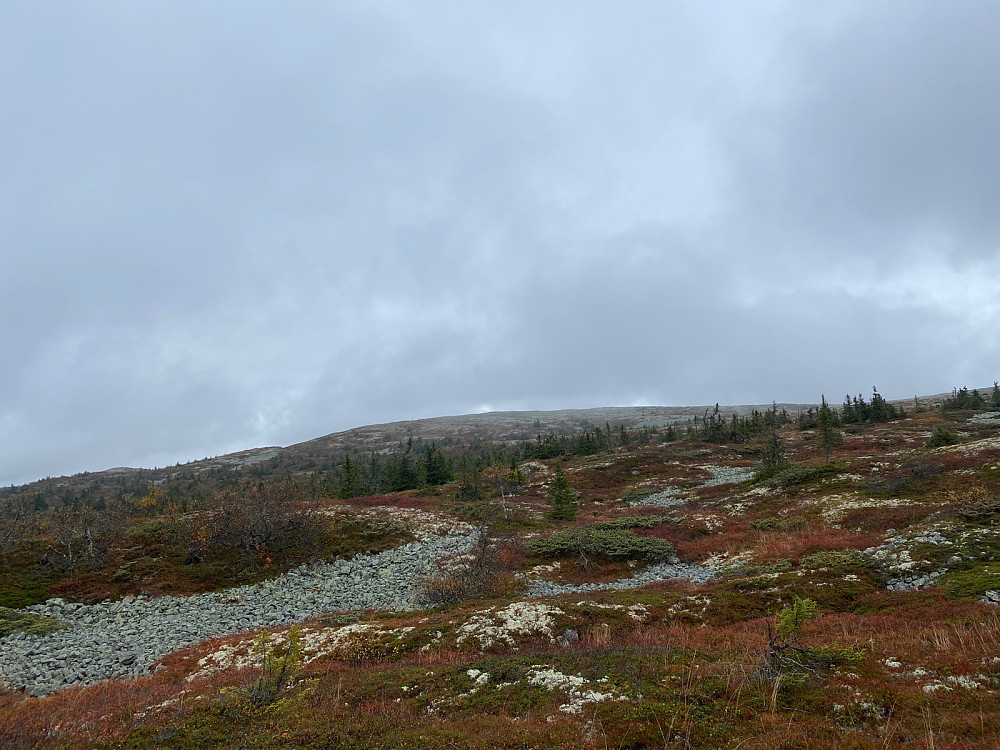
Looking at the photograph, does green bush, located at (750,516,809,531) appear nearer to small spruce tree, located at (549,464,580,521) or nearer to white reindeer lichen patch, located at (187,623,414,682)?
small spruce tree, located at (549,464,580,521)

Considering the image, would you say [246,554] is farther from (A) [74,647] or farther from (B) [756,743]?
(B) [756,743]

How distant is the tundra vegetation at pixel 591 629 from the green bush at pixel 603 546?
0.52 ft

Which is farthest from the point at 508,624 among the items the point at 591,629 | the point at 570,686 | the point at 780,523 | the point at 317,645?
the point at 780,523

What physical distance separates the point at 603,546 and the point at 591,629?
16084 mm

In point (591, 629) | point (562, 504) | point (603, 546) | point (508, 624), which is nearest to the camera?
point (591, 629)

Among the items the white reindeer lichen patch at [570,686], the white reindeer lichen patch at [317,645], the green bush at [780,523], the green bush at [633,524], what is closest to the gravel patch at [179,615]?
the white reindeer lichen patch at [317,645]

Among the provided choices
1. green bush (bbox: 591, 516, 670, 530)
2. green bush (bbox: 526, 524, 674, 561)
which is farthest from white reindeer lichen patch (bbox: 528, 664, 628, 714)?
green bush (bbox: 591, 516, 670, 530)

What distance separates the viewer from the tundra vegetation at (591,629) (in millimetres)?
8227

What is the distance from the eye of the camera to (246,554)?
33.0 metres

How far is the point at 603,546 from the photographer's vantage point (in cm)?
3209

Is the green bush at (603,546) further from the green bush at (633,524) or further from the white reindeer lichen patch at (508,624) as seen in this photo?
the white reindeer lichen patch at (508,624)

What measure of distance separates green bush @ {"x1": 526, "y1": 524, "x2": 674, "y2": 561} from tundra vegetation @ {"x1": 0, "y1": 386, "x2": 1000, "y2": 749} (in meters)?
0.16

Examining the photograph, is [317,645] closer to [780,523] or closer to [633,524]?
[633,524]

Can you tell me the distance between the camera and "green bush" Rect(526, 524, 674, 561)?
31.0 metres
